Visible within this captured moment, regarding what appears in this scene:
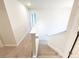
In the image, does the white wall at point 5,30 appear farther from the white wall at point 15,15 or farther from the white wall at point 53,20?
the white wall at point 53,20

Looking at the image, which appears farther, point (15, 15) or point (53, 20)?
point (53, 20)

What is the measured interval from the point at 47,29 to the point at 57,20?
102 cm

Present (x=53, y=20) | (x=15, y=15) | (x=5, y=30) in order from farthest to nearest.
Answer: (x=53, y=20)
(x=15, y=15)
(x=5, y=30)

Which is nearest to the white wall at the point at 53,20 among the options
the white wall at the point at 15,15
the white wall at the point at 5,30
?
the white wall at the point at 15,15

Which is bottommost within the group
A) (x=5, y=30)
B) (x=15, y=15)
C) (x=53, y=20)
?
(x=53, y=20)

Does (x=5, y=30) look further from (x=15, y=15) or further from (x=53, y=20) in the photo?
(x=53, y=20)

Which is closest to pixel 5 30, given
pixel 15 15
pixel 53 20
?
pixel 15 15

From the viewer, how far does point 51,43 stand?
224 inches

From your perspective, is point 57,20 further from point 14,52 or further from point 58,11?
point 14,52

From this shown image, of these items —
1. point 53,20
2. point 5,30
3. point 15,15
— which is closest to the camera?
point 5,30

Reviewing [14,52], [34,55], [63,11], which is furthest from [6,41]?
[63,11]

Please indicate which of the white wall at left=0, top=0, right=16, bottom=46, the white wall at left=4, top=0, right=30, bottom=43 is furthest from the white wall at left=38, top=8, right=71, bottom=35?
the white wall at left=0, top=0, right=16, bottom=46

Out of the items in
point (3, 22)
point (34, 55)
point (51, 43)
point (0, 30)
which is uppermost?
point (3, 22)

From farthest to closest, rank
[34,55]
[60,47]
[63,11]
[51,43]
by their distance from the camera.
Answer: [63,11]
[51,43]
[60,47]
[34,55]
